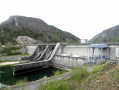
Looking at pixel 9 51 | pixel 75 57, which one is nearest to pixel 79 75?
pixel 75 57

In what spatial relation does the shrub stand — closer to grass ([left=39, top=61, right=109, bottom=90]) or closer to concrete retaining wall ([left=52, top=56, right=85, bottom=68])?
grass ([left=39, top=61, right=109, bottom=90])

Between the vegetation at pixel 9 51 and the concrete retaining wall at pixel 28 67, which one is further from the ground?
the vegetation at pixel 9 51

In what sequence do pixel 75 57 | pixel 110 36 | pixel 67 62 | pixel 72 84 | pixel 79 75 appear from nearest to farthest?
1. pixel 72 84
2. pixel 79 75
3. pixel 75 57
4. pixel 67 62
5. pixel 110 36

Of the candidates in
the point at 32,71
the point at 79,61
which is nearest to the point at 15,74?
the point at 32,71

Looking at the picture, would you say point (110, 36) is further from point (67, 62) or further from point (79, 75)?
point (79, 75)

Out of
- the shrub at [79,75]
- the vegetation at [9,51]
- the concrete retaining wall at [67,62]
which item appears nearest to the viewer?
the shrub at [79,75]

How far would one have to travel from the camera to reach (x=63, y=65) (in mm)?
21641

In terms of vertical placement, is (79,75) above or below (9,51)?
below

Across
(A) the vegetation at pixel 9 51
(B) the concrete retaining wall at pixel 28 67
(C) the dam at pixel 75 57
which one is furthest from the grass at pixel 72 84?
(A) the vegetation at pixel 9 51

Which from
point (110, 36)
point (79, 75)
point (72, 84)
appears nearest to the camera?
point (72, 84)

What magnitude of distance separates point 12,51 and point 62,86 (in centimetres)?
3045

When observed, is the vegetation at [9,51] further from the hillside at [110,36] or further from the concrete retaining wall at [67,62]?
the hillside at [110,36]

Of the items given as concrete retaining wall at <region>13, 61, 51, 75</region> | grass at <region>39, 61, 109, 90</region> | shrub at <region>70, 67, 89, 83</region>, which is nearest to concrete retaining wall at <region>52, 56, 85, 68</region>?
concrete retaining wall at <region>13, 61, 51, 75</region>

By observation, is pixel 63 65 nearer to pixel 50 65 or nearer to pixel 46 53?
pixel 50 65
